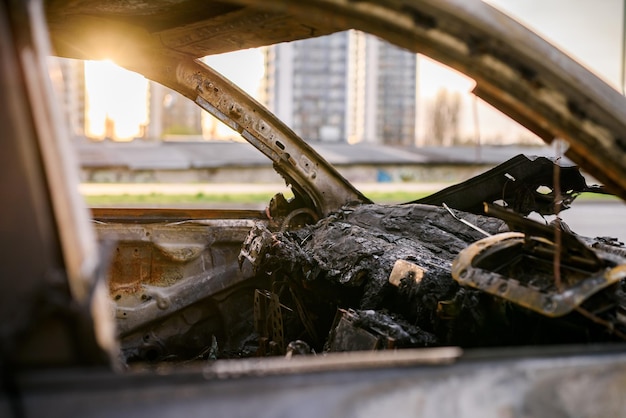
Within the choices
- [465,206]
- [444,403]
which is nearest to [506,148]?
[465,206]

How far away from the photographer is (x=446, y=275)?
8.46ft

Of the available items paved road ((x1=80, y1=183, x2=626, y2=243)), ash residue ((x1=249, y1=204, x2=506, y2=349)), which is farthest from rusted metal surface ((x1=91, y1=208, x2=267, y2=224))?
paved road ((x1=80, y1=183, x2=626, y2=243))

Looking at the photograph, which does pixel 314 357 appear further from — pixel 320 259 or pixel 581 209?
pixel 581 209

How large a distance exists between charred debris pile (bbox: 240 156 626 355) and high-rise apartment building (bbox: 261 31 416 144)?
47.1 meters

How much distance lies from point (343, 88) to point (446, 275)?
52.8 metres

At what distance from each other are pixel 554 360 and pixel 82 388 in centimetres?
90

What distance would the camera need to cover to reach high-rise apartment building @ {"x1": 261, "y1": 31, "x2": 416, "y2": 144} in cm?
5297

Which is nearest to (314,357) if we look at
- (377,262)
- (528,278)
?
(528,278)

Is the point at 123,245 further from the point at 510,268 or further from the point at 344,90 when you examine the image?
the point at 344,90

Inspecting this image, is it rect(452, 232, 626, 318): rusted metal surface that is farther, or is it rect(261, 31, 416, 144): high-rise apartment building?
rect(261, 31, 416, 144): high-rise apartment building

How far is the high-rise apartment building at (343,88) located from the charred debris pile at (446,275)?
4709 centimetres

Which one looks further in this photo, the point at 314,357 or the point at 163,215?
the point at 163,215

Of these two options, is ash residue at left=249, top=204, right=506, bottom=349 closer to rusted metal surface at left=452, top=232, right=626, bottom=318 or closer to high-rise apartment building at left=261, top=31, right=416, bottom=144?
rusted metal surface at left=452, top=232, right=626, bottom=318

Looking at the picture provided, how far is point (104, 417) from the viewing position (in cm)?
111
